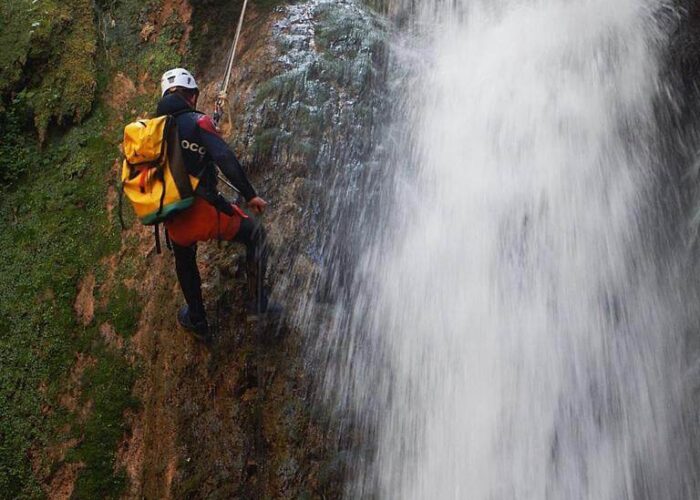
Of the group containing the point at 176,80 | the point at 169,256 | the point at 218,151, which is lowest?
the point at 169,256

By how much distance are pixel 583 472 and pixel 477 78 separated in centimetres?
439

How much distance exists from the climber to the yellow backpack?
0.08 meters

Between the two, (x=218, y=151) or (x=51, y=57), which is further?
(x=51, y=57)

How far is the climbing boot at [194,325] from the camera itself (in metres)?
5.16

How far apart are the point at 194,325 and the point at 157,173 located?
1506 mm

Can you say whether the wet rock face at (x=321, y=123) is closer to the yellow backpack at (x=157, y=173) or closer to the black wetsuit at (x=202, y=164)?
the black wetsuit at (x=202, y=164)

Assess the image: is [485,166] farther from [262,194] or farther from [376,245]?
[262,194]

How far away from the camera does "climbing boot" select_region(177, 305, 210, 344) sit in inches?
203

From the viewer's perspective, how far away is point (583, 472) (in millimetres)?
4461

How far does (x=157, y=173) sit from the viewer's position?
14.1ft

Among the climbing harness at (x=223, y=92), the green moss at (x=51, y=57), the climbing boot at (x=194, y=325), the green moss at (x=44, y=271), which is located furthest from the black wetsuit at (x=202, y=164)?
the green moss at (x=51, y=57)

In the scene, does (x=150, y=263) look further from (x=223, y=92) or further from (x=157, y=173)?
(x=157, y=173)

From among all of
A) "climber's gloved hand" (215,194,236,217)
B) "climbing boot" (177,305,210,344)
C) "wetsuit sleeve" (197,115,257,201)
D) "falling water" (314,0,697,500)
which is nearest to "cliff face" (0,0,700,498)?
"climbing boot" (177,305,210,344)

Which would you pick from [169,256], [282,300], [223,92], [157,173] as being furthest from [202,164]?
[169,256]
